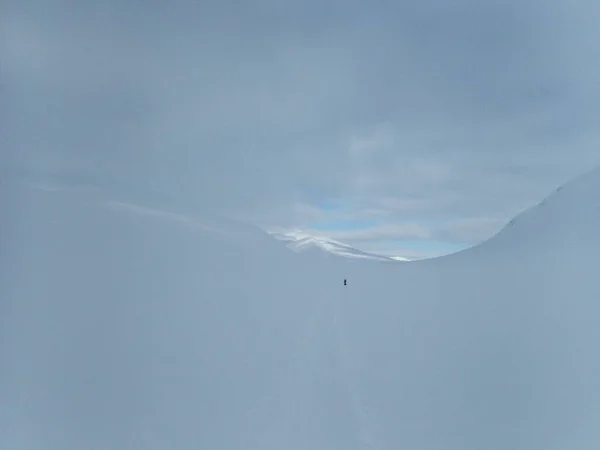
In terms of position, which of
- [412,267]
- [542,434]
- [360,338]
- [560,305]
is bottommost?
[542,434]

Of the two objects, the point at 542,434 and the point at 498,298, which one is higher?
the point at 498,298

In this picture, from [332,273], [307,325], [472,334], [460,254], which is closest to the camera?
[472,334]

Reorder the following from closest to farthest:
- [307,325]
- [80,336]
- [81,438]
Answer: [81,438] → [80,336] → [307,325]

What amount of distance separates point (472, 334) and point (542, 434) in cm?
456

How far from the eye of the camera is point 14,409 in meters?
6.43

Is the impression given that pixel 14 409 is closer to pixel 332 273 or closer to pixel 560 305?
pixel 560 305

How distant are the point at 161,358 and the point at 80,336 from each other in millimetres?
1348

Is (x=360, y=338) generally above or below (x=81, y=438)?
above

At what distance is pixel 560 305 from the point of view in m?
11.3

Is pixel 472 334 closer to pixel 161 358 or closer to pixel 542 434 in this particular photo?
pixel 542 434

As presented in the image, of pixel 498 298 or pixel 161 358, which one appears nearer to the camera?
pixel 161 358

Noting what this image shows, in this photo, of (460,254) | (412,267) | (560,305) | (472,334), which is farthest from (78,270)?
(460,254)

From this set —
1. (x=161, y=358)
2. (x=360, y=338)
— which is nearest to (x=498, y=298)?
(x=360, y=338)

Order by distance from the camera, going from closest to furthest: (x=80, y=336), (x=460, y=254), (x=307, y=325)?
(x=80, y=336), (x=307, y=325), (x=460, y=254)
